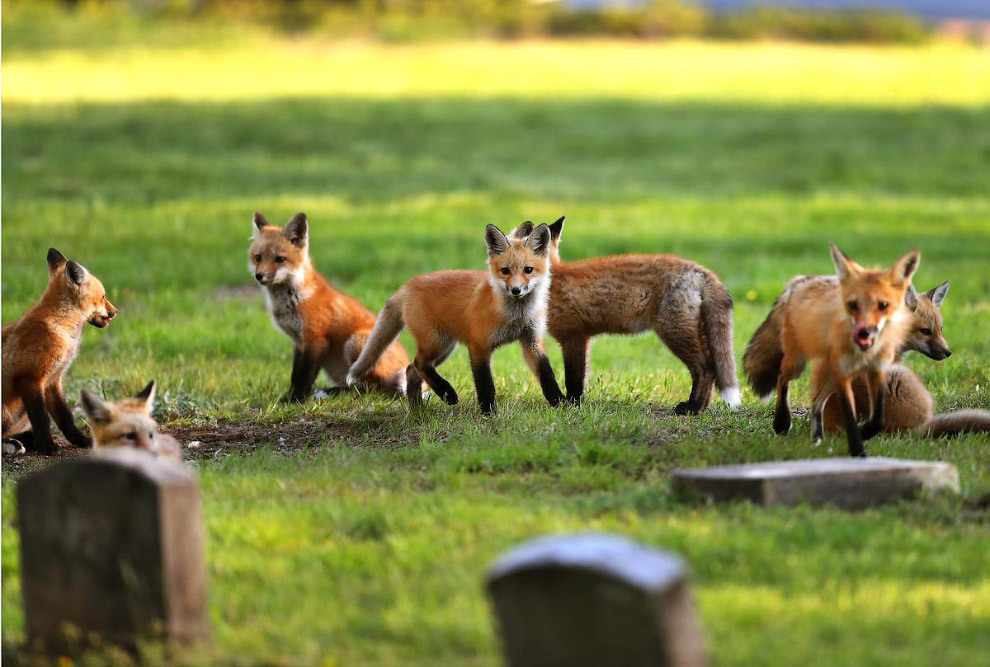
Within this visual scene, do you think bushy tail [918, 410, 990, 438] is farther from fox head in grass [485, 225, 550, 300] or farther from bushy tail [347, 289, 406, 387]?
bushy tail [347, 289, 406, 387]

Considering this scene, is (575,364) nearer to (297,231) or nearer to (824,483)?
(297,231)

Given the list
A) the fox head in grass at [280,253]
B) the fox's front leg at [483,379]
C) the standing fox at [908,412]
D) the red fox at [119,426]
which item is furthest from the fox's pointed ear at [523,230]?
the red fox at [119,426]

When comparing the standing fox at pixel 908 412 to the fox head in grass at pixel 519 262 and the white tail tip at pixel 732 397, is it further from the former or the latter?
the fox head in grass at pixel 519 262

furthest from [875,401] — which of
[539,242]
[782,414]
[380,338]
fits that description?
[380,338]

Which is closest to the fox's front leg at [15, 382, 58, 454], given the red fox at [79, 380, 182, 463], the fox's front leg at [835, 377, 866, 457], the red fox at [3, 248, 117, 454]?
the red fox at [3, 248, 117, 454]

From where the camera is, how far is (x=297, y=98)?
27609mm

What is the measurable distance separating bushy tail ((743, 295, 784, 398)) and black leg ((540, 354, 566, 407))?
138cm

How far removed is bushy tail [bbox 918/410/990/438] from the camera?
25.4 ft

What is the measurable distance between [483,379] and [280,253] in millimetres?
2290

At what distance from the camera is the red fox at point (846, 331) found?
657 cm

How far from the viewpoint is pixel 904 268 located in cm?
662

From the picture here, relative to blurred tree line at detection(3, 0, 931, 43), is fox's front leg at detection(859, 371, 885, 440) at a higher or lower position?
lower

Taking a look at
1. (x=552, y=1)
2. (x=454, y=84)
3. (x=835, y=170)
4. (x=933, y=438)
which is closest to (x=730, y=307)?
(x=933, y=438)

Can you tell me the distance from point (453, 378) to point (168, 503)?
19.9 ft
